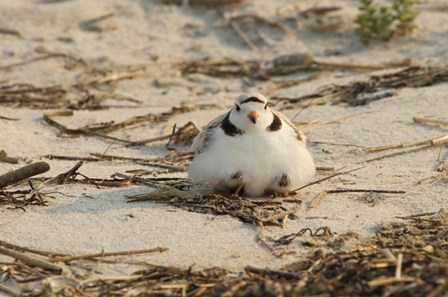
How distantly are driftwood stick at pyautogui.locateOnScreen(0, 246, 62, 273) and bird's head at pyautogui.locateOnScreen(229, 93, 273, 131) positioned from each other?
1.49 metres

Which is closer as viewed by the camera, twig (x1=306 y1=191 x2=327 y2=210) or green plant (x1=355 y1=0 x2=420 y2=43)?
twig (x1=306 y1=191 x2=327 y2=210)

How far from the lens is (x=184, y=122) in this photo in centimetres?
759

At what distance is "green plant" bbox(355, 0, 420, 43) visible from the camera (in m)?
9.41

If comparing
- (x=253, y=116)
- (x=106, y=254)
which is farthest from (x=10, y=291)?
(x=253, y=116)

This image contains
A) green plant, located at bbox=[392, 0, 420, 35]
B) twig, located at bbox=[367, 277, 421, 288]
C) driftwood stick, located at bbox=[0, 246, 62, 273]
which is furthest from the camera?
green plant, located at bbox=[392, 0, 420, 35]

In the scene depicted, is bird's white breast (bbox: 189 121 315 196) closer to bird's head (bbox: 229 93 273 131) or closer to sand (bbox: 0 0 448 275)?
bird's head (bbox: 229 93 273 131)

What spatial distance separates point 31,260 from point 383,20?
20.5 feet

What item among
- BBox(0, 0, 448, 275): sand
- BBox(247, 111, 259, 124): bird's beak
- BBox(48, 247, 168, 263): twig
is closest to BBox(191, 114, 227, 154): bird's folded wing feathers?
BBox(247, 111, 259, 124): bird's beak

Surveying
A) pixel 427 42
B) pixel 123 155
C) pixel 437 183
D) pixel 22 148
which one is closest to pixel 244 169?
pixel 437 183

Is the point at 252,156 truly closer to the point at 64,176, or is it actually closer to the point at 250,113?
the point at 250,113

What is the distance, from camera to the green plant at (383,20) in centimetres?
941

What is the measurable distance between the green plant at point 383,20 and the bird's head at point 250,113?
450 cm

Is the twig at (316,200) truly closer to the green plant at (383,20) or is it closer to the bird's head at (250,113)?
the bird's head at (250,113)

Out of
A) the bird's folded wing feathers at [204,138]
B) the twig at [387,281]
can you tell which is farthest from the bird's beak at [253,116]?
the twig at [387,281]
